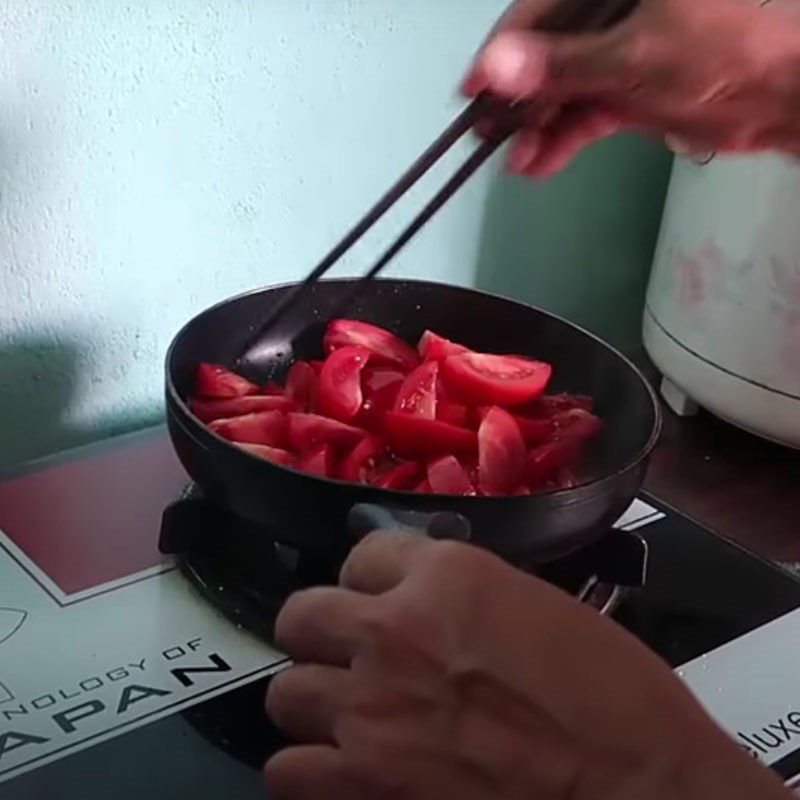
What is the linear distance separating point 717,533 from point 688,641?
5.9 inches

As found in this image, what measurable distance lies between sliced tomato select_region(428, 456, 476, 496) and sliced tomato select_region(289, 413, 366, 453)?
5 cm

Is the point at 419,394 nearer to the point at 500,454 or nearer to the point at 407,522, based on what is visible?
the point at 500,454

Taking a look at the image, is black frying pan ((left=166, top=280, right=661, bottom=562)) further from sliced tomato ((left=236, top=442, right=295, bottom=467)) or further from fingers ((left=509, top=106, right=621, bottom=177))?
fingers ((left=509, top=106, right=621, bottom=177))

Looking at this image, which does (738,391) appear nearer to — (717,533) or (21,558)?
(717,533)

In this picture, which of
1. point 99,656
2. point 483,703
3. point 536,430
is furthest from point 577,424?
point 483,703

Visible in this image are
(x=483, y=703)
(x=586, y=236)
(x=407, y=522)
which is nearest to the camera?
(x=483, y=703)

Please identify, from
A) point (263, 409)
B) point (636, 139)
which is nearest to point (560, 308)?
point (636, 139)

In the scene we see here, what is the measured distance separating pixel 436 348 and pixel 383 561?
1.38 ft

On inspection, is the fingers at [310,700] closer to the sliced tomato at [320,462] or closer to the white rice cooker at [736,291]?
the sliced tomato at [320,462]

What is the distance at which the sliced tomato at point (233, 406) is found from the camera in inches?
33.1

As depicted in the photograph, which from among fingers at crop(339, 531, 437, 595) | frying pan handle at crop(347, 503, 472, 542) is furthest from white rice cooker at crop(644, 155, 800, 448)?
fingers at crop(339, 531, 437, 595)

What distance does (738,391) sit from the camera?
1041 mm

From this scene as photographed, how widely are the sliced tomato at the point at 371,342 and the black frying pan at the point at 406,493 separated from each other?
3 cm

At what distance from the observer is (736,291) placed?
1026mm
